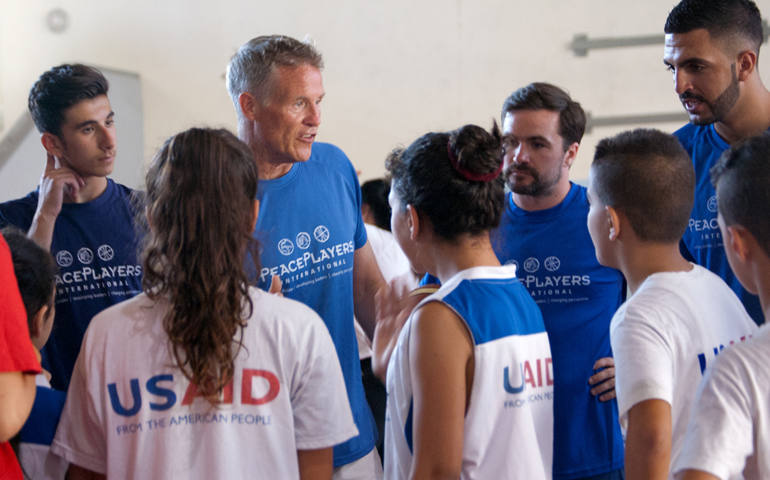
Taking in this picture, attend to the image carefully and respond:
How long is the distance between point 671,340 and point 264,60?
49.4 inches

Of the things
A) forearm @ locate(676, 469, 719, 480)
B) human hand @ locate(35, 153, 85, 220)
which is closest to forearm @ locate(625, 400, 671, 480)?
forearm @ locate(676, 469, 719, 480)

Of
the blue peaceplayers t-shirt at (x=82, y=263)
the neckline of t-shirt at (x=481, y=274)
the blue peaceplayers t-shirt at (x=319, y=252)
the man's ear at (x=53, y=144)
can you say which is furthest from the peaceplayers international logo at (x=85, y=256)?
the neckline of t-shirt at (x=481, y=274)

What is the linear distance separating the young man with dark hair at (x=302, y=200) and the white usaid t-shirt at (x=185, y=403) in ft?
1.99

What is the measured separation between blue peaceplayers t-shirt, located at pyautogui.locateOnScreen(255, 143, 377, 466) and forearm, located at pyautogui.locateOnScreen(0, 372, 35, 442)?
2.38 feet

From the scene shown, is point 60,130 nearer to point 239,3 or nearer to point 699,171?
point 699,171

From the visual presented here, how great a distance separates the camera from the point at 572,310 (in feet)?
6.25

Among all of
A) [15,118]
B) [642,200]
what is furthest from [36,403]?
[15,118]

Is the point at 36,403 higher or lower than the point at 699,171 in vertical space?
lower

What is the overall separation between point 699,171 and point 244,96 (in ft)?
4.10

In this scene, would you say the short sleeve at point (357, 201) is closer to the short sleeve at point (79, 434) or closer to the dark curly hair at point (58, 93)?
the dark curly hair at point (58, 93)

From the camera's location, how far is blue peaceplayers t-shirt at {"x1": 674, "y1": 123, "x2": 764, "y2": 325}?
1.94m

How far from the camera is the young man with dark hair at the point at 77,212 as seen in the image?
189cm

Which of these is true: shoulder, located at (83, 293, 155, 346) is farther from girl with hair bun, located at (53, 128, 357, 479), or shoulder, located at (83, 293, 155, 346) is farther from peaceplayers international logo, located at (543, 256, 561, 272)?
peaceplayers international logo, located at (543, 256, 561, 272)

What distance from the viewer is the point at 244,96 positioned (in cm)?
200
